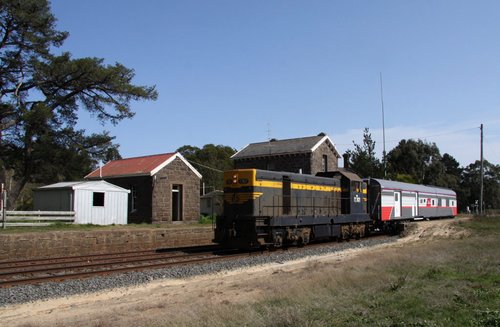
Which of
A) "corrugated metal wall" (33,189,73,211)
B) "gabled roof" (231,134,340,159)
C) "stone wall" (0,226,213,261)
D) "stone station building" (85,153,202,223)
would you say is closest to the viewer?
"stone wall" (0,226,213,261)

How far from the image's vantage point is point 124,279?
1259 centimetres

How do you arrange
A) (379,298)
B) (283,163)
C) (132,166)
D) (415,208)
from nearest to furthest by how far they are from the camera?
1. (379,298)
2. (415,208)
3. (132,166)
4. (283,163)

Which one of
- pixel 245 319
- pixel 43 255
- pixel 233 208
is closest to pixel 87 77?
pixel 43 255

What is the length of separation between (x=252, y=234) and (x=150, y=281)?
6.21 meters

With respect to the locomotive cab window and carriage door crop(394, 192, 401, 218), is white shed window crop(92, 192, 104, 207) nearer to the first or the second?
the locomotive cab window

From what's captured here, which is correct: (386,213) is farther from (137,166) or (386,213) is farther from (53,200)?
(53,200)

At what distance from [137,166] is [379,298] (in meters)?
27.5

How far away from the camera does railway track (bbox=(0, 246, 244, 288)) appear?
12.8 meters

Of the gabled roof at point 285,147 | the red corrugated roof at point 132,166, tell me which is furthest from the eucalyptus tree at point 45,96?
the gabled roof at point 285,147

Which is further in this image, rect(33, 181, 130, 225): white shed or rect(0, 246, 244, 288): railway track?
rect(33, 181, 130, 225): white shed

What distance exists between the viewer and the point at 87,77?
33.0 metres

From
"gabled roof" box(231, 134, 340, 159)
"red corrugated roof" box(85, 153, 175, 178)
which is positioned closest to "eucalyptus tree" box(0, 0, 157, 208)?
"red corrugated roof" box(85, 153, 175, 178)

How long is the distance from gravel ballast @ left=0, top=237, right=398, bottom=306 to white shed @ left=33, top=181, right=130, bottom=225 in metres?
14.1

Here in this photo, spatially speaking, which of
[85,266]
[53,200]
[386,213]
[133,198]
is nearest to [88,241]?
[85,266]
